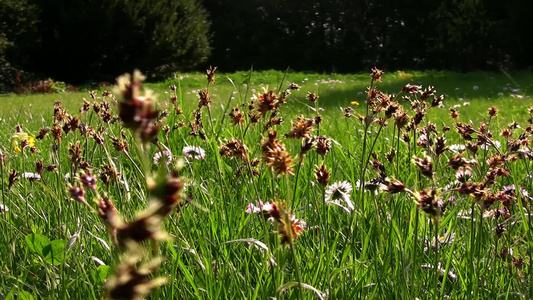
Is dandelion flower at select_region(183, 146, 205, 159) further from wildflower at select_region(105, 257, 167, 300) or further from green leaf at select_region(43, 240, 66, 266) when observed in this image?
wildflower at select_region(105, 257, 167, 300)

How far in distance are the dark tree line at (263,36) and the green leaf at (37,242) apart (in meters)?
13.4

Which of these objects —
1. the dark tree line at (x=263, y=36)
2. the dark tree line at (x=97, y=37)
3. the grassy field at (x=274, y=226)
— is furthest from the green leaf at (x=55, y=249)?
the dark tree line at (x=97, y=37)

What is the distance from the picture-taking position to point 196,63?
54.3 ft

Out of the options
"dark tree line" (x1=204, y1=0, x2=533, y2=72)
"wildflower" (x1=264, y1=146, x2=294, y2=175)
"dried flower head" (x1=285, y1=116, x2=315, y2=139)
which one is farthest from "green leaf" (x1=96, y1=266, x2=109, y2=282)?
"dark tree line" (x1=204, y1=0, x2=533, y2=72)

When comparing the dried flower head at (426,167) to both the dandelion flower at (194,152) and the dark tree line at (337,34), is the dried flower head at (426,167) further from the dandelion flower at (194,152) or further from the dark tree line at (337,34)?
the dark tree line at (337,34)

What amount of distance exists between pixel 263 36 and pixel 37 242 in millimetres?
17432

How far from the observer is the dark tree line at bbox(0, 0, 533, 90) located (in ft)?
48.6

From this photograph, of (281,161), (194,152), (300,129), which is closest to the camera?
(281,161)

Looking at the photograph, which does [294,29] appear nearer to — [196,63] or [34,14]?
[196,63]

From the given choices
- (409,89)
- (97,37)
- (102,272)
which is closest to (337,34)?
(97,37)

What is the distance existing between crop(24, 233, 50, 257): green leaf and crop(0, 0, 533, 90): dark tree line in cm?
1341

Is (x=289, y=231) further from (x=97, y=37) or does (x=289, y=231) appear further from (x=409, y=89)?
(x=97, y=37)

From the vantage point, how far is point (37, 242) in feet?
5.39

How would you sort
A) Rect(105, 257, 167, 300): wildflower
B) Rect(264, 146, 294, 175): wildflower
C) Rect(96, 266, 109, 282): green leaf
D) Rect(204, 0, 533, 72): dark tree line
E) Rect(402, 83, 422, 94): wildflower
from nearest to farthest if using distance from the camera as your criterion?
Rect(105, 257, 167, 300): wildflower
Rect(264, 146, 294, 175): wildflower
Rect(96, 266, 109, 282): green leaf
Rect(402, 83, 422, 94): wildflower
Rect(204, 0, 533, 72): dark tree line
